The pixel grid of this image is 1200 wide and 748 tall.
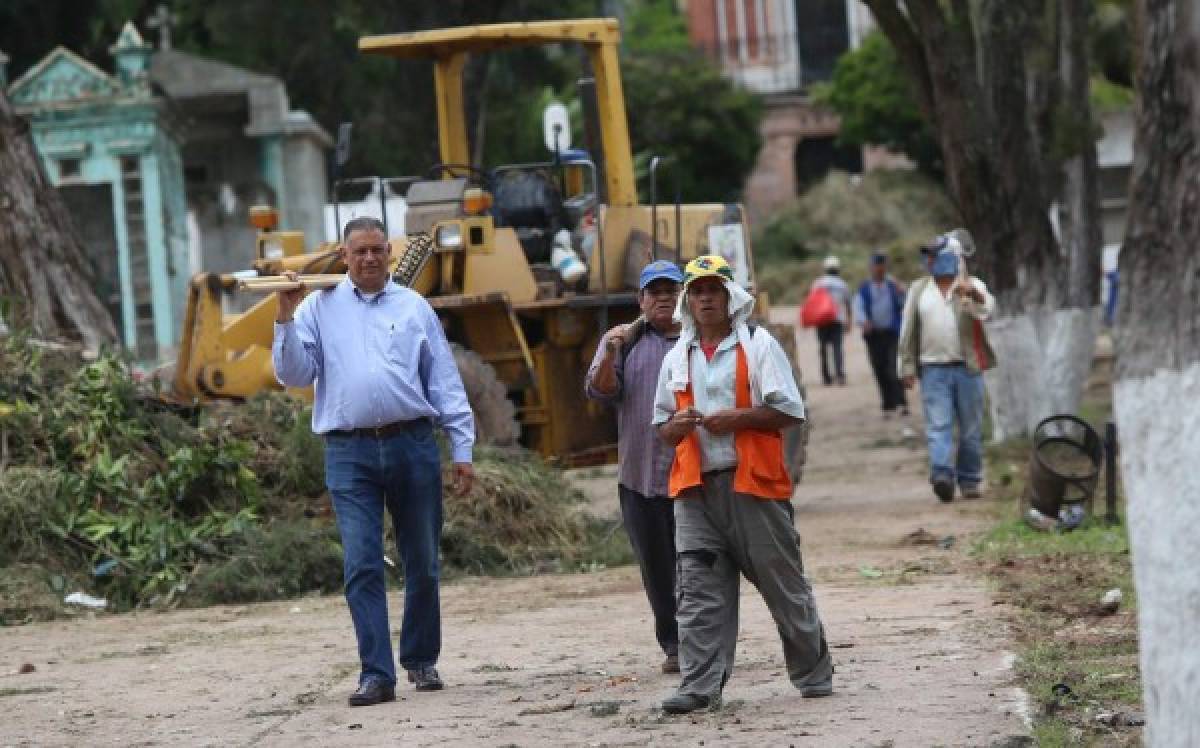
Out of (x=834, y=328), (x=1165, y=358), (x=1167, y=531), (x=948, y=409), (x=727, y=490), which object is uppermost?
(x=1165, y=358)

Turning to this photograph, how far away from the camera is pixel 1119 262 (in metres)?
6.11

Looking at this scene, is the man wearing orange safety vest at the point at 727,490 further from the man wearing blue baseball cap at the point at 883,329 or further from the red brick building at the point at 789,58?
the red brick building at the point at 789,58

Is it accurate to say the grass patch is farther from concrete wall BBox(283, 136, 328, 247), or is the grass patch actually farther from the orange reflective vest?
concrete wall BBox(283, 136, 328, 247)

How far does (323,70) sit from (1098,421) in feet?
54.2

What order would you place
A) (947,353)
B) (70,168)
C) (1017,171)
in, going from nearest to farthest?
1. (947,353)
2. (1017,171)
3. (70,168)

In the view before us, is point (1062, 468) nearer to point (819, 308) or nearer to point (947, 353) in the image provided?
point (947, 353)

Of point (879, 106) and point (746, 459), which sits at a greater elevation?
point (879, 106)

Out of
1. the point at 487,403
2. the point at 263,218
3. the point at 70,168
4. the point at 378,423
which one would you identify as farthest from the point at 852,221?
the point at 378,423

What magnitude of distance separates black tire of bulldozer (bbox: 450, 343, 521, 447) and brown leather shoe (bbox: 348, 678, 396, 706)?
5934 mm


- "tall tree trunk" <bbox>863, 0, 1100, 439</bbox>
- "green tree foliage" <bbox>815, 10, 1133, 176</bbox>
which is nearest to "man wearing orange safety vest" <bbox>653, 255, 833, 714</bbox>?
"tall tree trunk" <bbox>863, 0, 1100, 439</bbox>

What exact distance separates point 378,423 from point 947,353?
807 centimetres

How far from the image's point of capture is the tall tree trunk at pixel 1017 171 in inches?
764

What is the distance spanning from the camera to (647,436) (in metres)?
9.72

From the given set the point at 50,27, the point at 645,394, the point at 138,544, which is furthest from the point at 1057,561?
the point at 50,27
